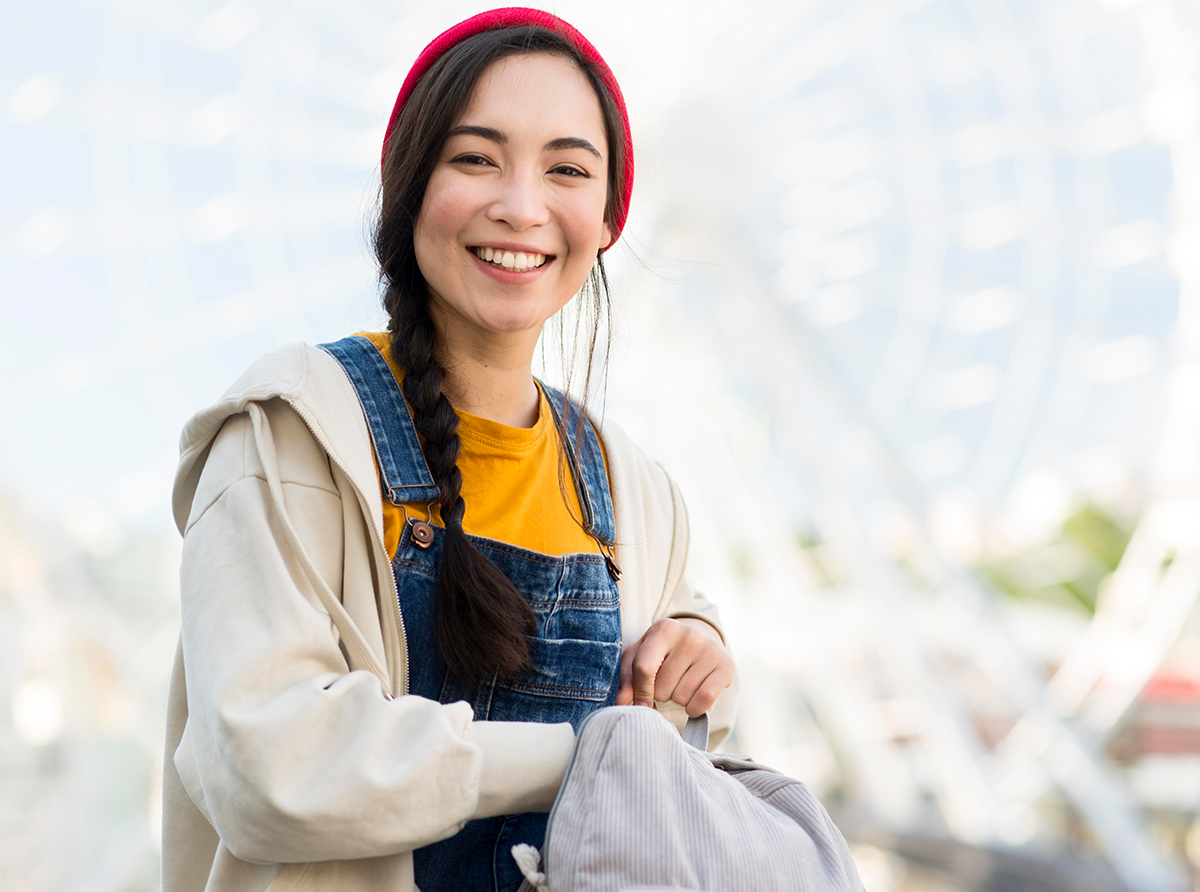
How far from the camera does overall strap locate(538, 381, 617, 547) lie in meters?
0.95

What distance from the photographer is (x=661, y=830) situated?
0.65 m

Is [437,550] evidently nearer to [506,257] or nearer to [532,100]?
[506,257]

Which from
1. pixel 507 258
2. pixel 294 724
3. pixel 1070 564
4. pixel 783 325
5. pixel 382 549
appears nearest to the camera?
pixel 294 724

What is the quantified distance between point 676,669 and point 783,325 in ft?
14.9

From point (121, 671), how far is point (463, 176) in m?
4.97

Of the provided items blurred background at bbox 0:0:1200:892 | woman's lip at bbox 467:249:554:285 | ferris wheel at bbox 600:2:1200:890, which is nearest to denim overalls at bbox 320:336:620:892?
woman's lip at bbox 467:249:554:285

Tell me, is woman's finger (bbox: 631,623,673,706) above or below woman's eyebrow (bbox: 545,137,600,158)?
below

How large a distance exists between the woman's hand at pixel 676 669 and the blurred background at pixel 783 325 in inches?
142

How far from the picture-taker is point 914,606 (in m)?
5.44

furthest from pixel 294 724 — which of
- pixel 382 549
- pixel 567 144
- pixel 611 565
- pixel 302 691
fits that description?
pixel 567 144

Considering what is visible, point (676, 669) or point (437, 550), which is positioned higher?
point (437, 550)

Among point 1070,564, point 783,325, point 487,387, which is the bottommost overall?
point 1070,564

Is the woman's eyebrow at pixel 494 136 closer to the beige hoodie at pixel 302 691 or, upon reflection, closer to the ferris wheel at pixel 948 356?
the beige hoodie at pixel 302 691

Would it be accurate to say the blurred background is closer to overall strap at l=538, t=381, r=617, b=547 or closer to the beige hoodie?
overall strap at l=538, t=381, r=617, b=547
